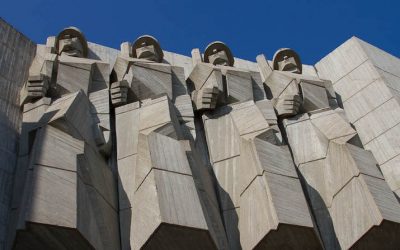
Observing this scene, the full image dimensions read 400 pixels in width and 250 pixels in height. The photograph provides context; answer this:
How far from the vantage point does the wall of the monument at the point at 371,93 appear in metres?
10.2

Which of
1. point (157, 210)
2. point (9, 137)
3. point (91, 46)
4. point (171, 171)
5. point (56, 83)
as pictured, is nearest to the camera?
point (157, 210)

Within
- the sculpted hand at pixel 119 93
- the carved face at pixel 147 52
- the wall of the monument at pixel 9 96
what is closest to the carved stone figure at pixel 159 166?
the sculpted hand at pixel 119 93

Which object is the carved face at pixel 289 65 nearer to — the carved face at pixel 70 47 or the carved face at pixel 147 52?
the carved face at pixel 147 52

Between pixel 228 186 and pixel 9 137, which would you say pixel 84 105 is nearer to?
pixel 9 137

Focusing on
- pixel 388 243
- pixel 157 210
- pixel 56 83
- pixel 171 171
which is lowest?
pixel 388 243

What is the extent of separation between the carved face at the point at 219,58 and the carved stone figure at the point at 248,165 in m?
0.05

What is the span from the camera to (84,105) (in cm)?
891

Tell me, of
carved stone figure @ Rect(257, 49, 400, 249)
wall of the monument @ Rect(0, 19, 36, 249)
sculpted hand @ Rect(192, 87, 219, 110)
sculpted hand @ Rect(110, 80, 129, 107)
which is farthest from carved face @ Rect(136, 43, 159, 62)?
carved stone figure @ Rect(257, 49, 400, 249)

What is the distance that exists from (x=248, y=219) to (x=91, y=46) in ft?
18.0

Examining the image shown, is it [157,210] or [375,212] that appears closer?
[157,210]

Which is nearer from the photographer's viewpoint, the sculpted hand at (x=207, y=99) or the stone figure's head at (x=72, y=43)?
the sculpted hand at (x=207, y=99)

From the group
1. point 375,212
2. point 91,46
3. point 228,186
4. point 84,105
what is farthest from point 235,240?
point 91,46

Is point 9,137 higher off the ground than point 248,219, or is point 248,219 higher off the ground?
Answer: point 9,137

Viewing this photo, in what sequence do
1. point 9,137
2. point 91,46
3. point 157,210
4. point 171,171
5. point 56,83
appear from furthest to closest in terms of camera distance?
1. point 91,46
2. point 56,83
3. point 9,137
4. point 171,171
5. point 157,210
